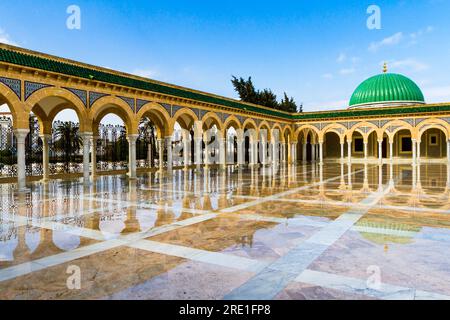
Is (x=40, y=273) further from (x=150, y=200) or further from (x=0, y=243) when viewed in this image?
(x=150, y=200)

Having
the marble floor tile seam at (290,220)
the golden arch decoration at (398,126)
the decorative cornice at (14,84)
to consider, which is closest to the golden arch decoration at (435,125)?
the golden arch decoration at (398,126)

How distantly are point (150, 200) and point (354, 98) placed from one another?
3247 centimetres

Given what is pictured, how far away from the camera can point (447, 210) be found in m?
7.01

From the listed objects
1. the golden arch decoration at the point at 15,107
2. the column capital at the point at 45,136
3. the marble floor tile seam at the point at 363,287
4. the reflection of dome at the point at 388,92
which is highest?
the reflection of dome at the point at 388,92

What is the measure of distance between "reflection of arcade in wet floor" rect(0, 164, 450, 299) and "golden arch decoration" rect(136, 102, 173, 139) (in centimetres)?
844

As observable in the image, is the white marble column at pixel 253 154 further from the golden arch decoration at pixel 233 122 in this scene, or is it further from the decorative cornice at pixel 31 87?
the decorative cornice at pixel 31 87

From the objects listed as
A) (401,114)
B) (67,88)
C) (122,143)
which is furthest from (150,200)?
(401,114)

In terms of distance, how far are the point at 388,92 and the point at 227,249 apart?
33936 millimetres

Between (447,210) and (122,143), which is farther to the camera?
(122,143)

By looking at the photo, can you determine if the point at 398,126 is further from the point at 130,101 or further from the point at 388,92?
the point at 130,101

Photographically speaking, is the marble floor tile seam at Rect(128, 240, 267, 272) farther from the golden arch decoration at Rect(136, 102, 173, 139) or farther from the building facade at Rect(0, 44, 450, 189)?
the golden arch decoration at Rect(136, 102, 173, 139)

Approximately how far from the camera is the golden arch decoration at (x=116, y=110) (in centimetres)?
→ 1366

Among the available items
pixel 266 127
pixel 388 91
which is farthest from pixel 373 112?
pixel 266 127
